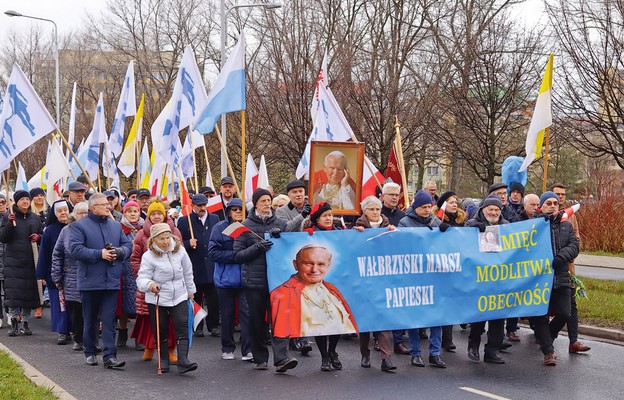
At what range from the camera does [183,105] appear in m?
12.5

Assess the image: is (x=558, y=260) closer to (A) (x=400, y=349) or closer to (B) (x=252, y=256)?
(A) (x=400, y=349)

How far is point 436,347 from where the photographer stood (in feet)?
30.3

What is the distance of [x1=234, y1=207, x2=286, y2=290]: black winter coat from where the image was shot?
8.77 meters

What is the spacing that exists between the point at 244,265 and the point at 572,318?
370 centimetres

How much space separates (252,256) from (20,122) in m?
4.55

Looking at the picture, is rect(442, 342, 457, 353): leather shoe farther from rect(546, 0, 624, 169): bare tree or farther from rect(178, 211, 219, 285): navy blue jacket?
rect(546, 0, 624, 169): bare tree

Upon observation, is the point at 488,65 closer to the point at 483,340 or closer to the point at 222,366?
the point at 483,340

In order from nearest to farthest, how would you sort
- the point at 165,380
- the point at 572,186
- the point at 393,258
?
the point at 165,380 < the point at 393,258 < the point at 572,186

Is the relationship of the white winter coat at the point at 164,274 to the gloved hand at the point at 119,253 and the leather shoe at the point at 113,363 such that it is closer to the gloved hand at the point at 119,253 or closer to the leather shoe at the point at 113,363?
the gloved hand at the point at 119,253

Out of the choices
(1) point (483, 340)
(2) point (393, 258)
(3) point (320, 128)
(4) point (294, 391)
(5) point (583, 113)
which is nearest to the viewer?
(4) point (294, 391)

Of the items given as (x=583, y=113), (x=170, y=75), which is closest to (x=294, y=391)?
(x=583, y=113)

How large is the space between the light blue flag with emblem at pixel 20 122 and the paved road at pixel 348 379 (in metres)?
2.74

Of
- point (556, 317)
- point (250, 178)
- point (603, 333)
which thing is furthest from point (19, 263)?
point (603, 333)

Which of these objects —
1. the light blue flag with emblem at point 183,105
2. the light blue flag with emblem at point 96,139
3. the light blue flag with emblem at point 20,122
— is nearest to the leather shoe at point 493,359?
the light blue flag with emblem at point 183,105
